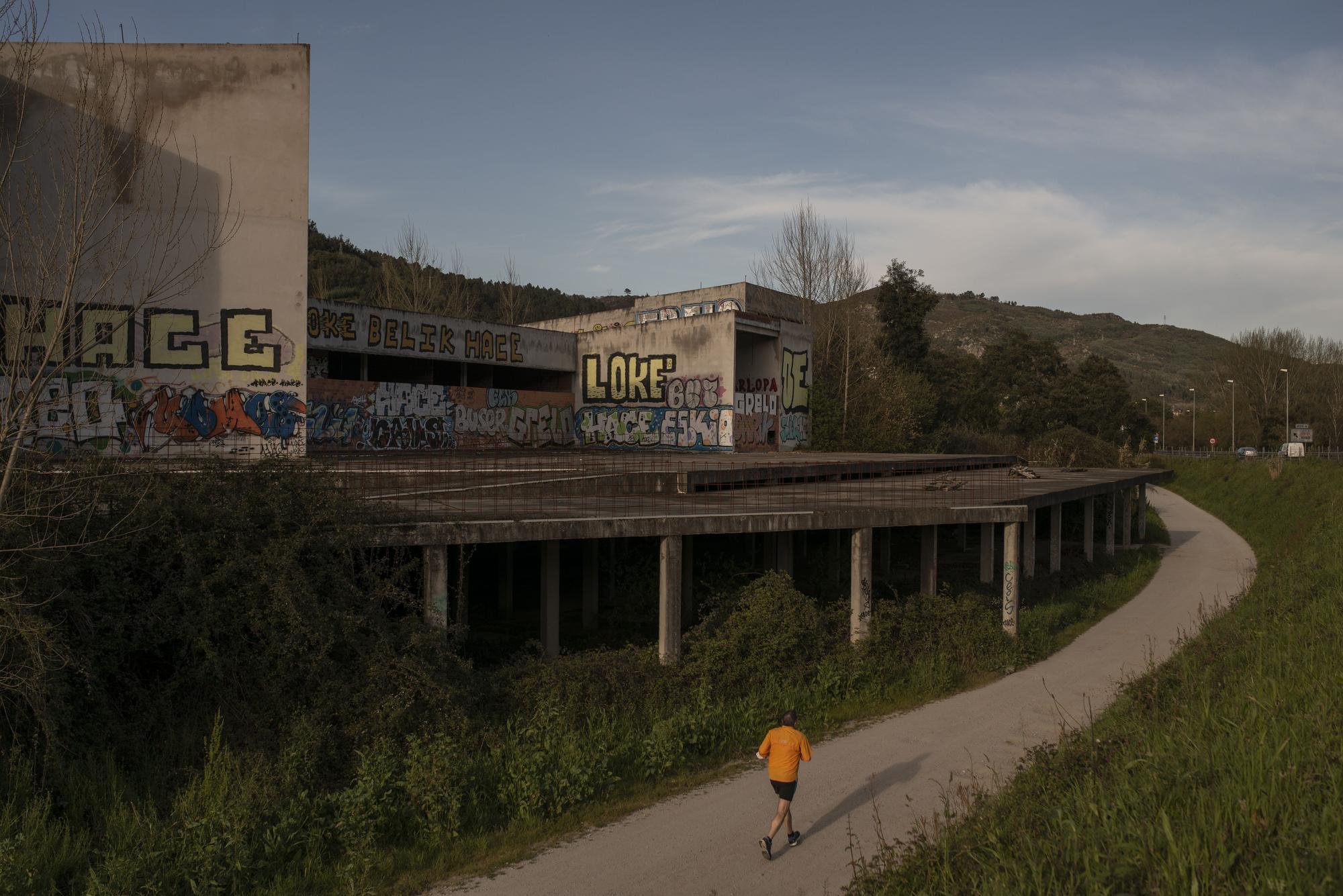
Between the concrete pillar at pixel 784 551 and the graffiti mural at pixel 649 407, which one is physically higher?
the graffiti mural at pixel 649 407

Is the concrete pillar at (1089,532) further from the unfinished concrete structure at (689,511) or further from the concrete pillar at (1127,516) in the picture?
the concrete pillar at (1127,516)

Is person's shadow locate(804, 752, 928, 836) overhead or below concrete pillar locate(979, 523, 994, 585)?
below

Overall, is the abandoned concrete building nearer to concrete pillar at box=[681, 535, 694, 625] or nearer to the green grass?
concrete pillar at box=[681, 535, 694, 625]

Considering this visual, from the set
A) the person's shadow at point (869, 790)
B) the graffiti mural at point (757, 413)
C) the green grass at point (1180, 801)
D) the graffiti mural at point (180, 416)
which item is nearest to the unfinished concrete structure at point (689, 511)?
the graffiti mural at point (180, 416)

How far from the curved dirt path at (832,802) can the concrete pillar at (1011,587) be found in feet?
2.99

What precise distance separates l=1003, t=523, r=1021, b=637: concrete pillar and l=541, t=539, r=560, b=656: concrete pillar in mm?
8611

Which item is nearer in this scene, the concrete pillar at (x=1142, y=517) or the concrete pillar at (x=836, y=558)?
the concrete pillar at (x=836, y=558)

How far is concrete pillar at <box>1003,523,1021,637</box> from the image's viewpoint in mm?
17422

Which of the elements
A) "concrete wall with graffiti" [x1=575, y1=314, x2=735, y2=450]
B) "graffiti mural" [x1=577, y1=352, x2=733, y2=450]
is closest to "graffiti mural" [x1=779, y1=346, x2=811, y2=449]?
"concrete wall with graffiti" [x1=575, y1=314, x2=735, y2=450]

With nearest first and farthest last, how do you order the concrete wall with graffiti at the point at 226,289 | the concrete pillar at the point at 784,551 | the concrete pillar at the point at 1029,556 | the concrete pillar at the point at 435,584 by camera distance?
the concrete pillar at the point at 435,584, the concrete pillar at the point at 784,551, the concrete wall with graffiti at the point at 226,289, the concrete pillar at the point at 1029,556

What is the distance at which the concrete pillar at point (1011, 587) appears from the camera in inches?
686

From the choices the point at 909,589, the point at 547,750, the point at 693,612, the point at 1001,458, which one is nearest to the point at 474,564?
the point at 693,612

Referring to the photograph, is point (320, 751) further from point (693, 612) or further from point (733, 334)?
point (733, 334)

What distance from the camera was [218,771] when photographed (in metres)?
9.85
